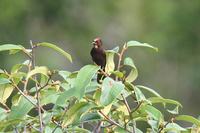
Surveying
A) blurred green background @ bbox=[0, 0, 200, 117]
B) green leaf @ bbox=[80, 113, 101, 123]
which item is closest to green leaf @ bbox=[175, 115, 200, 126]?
green leaf @ bbox=[80, 113, 101, 123]

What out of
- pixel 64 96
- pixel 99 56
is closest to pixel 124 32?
pixel 99 56

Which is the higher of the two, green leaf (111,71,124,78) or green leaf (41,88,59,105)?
green leaf (111,71,124,78)

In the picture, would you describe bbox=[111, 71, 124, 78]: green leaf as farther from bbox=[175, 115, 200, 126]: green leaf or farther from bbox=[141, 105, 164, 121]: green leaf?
bbox=[175, 115, 200, 126]: green leaf

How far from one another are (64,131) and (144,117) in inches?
8.1

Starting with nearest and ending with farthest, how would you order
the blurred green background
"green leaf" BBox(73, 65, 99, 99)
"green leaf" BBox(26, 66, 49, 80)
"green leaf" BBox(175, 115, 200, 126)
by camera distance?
"green leaf" BBox(73, 65, 99, 99) → "green leaf" BBox(26, 66, 49, 80) → "green leaf" BBox(175, 115, 200, 126) → the blurred green background

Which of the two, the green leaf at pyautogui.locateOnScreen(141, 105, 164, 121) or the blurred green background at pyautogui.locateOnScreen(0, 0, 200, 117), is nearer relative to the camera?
the green leaf at pyautogui.locateOnScreen(141, 105, 164, 121)

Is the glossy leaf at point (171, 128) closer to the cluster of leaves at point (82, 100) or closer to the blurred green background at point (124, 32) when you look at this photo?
the cluster of leaves at point (82, 100)

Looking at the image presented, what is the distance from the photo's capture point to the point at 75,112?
90.7 inches

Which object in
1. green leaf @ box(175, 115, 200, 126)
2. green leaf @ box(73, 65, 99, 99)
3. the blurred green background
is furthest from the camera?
the blurred green background

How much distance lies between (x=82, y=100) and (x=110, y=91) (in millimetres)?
133

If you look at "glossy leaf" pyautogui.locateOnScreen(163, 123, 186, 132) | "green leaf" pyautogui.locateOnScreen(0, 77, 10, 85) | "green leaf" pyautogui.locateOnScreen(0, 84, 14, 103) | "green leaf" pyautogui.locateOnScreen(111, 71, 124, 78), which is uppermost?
"green leaf" pyautogui.locateOnScreen(111, 71, 124, 78)

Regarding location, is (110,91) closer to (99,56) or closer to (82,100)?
(82,100)

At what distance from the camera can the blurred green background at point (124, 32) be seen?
1246 centimetres

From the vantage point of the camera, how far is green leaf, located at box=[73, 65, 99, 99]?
7.20 ft
